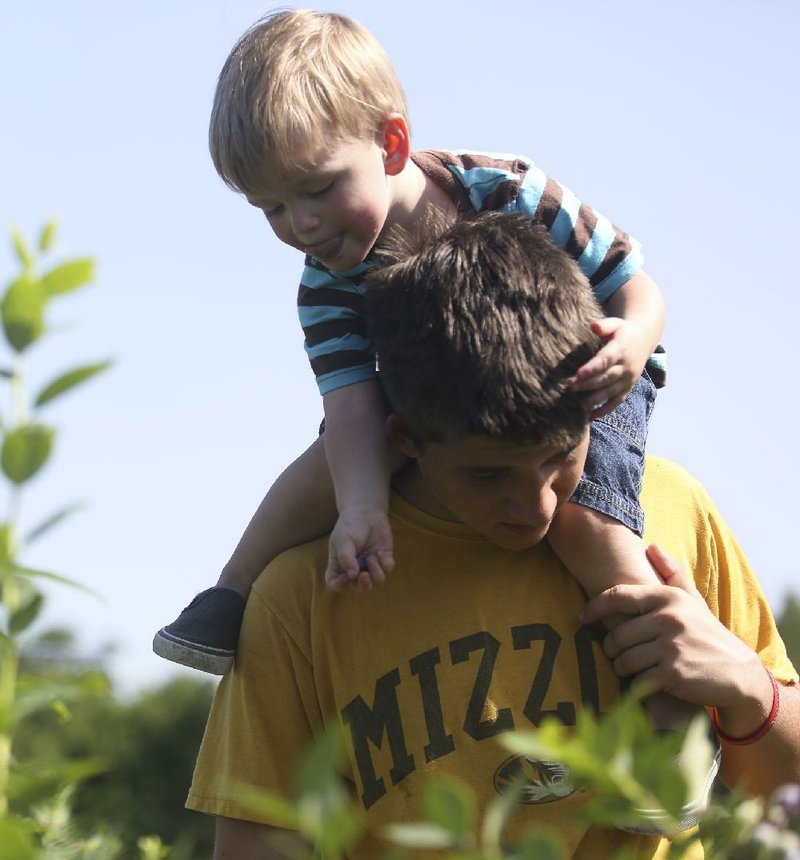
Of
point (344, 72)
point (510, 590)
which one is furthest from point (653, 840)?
point (344, 72)

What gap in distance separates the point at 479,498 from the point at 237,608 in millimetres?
765

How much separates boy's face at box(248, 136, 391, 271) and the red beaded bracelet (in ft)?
4.07

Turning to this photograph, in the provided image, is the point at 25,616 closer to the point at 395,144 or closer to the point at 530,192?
the point at 530,192

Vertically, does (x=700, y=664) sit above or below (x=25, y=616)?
below

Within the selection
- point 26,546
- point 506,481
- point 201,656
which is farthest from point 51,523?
point 201,656

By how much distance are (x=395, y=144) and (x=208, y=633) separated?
1189mm

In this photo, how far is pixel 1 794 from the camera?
2.43 feet

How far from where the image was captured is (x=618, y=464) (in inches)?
109

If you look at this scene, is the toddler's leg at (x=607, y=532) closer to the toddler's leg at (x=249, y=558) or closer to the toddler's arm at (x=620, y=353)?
the toddler's arm at (x=620, y=353)

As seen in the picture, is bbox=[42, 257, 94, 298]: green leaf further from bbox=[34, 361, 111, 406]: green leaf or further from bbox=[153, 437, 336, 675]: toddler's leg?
bbox=[153, 437, 336, 675]: toddler's leg

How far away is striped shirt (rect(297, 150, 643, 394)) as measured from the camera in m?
2.93

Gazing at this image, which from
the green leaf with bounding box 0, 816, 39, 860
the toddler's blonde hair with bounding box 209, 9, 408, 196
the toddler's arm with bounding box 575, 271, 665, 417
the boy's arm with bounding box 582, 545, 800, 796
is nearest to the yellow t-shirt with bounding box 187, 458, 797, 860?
the boy's arm with bounding box 582, 545, 800, 796

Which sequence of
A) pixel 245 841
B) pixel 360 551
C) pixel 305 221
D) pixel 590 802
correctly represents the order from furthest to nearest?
pixel 305 221 < pixel 245 841 < pixel 360 551 < pixel 590 802

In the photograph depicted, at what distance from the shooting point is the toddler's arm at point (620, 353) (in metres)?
2.45
